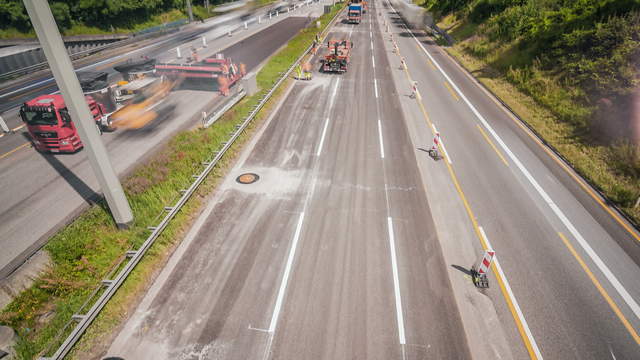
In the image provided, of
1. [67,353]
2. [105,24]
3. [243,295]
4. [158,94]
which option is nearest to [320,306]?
[243,295]

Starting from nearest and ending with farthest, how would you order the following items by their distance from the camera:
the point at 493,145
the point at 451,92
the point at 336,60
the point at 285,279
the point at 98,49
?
the point at 285,279
the point at 493,145
the point at 451,92
the point at 336,60
the point at 98,49

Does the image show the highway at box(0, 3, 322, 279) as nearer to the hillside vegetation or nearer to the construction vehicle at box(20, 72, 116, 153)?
the construction vehicle at box(20, 72, 116, 153)

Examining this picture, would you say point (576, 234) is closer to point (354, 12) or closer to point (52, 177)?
point (52, 177)

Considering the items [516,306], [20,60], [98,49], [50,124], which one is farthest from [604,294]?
[98,49]

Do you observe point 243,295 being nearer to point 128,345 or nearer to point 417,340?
point 128,345

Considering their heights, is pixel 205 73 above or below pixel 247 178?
above

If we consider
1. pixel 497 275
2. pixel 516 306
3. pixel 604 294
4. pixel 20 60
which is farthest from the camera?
pixel 20 60
